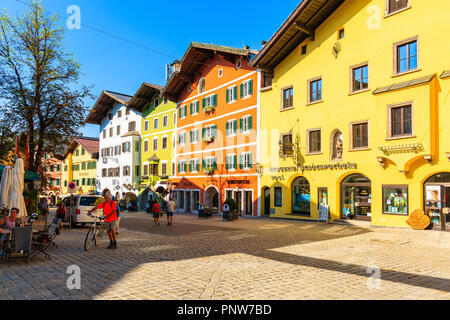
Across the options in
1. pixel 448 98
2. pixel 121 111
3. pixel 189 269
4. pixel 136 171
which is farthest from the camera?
pixel 121 111

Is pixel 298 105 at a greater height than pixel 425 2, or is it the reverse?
pixel 425 2

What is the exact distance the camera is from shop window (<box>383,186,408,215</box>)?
755 inches

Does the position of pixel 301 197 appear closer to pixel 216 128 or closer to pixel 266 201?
pixel 266 201

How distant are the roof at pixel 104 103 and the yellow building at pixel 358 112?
29241 millimetres

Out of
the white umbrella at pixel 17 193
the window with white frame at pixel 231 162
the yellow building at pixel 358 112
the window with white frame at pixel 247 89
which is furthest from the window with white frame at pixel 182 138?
the white umbrella at pixel 17 193

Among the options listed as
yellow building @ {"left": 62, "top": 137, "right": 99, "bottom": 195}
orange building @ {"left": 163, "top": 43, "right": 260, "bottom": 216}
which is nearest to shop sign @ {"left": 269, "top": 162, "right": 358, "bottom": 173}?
orange building @ {"left": 163, "top": 43, "right": 260, "bottom": 216}

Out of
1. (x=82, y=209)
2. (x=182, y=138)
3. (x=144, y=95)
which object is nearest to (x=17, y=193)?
(x=82, y=209)

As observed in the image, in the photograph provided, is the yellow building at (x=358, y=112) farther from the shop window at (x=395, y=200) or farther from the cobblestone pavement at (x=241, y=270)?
the cobblestone pavement at (x=241, y=270)

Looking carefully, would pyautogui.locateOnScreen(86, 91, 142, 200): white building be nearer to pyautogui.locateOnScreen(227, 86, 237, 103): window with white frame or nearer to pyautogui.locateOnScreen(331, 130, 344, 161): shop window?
pyautogui.locateOnScreen(227, 86, 237, 103): window with white frame

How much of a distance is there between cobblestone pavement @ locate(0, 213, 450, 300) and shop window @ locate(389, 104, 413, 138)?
615 cm
